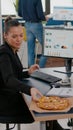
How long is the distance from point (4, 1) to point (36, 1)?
1.33 m

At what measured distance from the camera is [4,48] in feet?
6.97

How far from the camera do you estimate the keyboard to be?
234cm

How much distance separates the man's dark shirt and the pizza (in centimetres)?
279

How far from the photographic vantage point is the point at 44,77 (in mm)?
2418

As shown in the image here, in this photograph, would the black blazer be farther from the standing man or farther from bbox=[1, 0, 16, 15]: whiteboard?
bbox=[1, 0, 16, 15]: whiteboard

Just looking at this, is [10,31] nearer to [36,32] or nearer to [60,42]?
[60,42]

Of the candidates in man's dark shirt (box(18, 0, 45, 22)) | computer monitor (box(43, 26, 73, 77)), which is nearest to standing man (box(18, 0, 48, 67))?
man's dark shirt (box(18, 0, 45, 22))

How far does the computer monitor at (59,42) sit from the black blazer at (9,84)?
1.38 feet

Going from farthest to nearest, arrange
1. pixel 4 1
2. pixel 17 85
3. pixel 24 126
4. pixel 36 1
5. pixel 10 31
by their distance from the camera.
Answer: pixel 4 1
pixel 36 1
pixel 24 126
pixel 10 31
pixel 17 85

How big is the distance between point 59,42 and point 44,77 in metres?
0.34

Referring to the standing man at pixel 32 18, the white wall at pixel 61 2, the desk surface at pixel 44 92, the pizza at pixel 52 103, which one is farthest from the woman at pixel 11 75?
the white wall at pixel 61 2

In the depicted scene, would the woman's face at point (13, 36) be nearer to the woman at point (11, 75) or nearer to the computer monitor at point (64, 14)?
the woman at point (11, 75)

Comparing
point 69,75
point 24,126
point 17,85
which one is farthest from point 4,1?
point 17,85

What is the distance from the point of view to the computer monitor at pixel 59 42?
252cm
